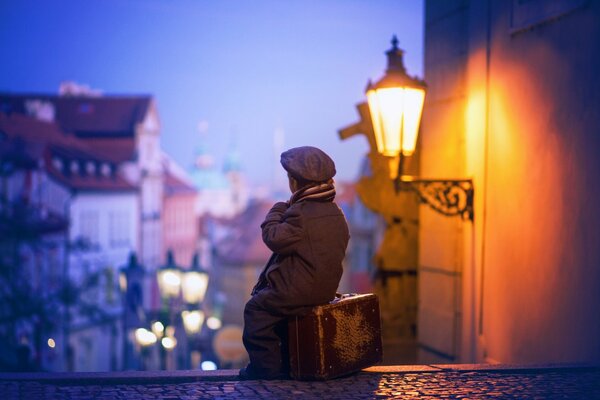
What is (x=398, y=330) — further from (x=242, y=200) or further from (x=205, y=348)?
(x=242, y=200)

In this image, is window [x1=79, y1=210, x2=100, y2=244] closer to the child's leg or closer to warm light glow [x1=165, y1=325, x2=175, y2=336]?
warm light glow [x1=165, y1=325, x2=175, y2=336]

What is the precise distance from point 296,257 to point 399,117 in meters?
2.46

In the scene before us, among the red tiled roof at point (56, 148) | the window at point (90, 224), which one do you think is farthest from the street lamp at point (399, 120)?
the window at point (90, 224)

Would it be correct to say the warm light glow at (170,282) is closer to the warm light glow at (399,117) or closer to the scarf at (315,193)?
the warm light glow at (399,117)

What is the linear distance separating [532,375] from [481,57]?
3.32 metres

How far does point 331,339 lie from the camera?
5574mm

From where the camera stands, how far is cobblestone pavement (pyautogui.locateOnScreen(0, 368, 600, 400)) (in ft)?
17.1

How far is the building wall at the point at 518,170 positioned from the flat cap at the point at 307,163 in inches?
69.6

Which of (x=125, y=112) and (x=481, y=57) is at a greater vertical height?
(x=125, y=112)

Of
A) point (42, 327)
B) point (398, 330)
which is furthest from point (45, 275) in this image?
point (398, 330)

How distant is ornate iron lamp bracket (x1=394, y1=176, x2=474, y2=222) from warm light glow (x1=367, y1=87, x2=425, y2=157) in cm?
26

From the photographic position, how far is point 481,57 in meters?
8.32

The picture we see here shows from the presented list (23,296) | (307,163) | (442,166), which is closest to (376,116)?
(442,166)

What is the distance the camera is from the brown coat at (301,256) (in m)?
5.46
